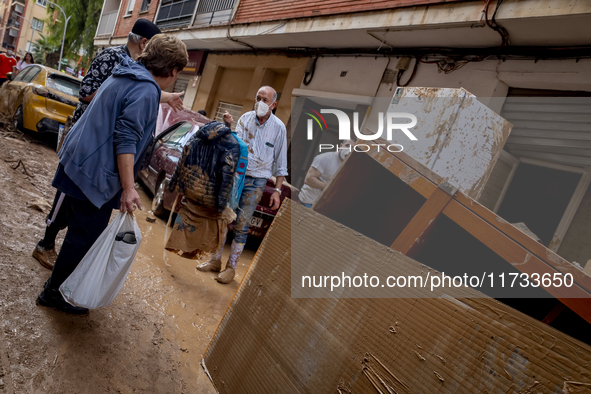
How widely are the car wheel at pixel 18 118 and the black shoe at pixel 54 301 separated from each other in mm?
5864

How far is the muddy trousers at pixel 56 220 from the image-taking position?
8.40ft

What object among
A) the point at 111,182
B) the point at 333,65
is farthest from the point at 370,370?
the point at 333,65

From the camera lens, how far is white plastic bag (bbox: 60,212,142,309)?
6.70 ft

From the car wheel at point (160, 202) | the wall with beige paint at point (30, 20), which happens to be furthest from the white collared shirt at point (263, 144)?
the wall with beige paint at point (30, 20)

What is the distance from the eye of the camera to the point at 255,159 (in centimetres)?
374

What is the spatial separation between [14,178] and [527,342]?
539 centimetres

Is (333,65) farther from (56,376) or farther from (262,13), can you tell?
(56,376)

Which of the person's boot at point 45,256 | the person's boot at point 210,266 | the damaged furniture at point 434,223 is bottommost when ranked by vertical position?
the person's boot at point 210,266

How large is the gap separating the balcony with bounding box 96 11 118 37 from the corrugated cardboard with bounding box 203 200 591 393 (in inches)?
847

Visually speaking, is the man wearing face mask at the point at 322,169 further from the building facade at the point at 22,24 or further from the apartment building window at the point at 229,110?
the building facade at the point at 22,24

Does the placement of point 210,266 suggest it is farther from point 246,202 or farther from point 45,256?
point 45,256

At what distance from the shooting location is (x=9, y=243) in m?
2.84

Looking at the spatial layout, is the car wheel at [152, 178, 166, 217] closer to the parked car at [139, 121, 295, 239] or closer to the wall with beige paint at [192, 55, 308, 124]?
the parked car at [139, 121, 295, 239]

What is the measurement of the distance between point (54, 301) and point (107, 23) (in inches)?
883
